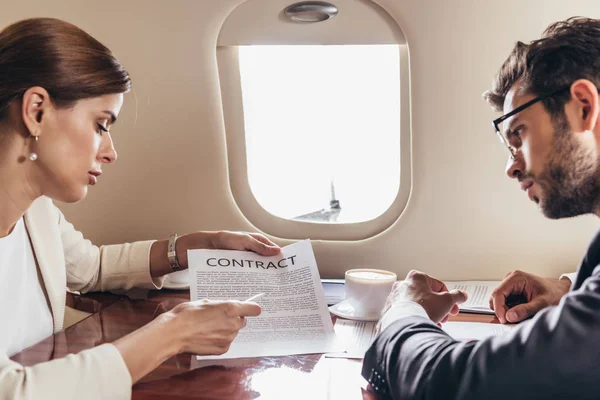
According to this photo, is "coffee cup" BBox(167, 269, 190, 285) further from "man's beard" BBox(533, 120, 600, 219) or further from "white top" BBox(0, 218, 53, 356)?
"man's beard" BBox(533, 120, 600, 219)

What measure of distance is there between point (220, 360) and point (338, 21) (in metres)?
0.84

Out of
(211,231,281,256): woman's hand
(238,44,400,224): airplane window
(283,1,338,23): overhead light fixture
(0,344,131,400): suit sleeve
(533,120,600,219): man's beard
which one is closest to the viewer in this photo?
(0,344,131,400): suit sleeve

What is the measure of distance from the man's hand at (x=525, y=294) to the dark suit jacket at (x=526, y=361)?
33cm

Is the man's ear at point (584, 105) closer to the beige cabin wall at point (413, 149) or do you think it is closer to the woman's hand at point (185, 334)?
the beige cabin wall at point (413, 149)

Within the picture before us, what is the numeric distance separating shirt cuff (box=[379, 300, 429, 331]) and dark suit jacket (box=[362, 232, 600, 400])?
12cm

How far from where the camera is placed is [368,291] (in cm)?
111

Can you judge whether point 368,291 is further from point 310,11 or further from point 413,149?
point 310,11

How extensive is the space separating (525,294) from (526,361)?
53cm

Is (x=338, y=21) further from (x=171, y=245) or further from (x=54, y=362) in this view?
(x=54, y=362)

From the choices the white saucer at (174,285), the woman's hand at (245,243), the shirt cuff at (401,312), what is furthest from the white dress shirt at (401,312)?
the white saucer at (174,285)

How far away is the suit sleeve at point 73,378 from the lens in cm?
75

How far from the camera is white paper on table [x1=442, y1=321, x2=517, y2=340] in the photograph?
102 cm

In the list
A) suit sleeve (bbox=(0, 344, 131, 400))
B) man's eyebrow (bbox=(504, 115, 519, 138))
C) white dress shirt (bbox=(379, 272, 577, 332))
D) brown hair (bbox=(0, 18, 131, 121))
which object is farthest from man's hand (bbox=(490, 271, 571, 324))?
brown hair (bbox=(0, 18, 131, 121))

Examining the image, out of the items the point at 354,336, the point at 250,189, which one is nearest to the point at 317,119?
the point at 250,189
